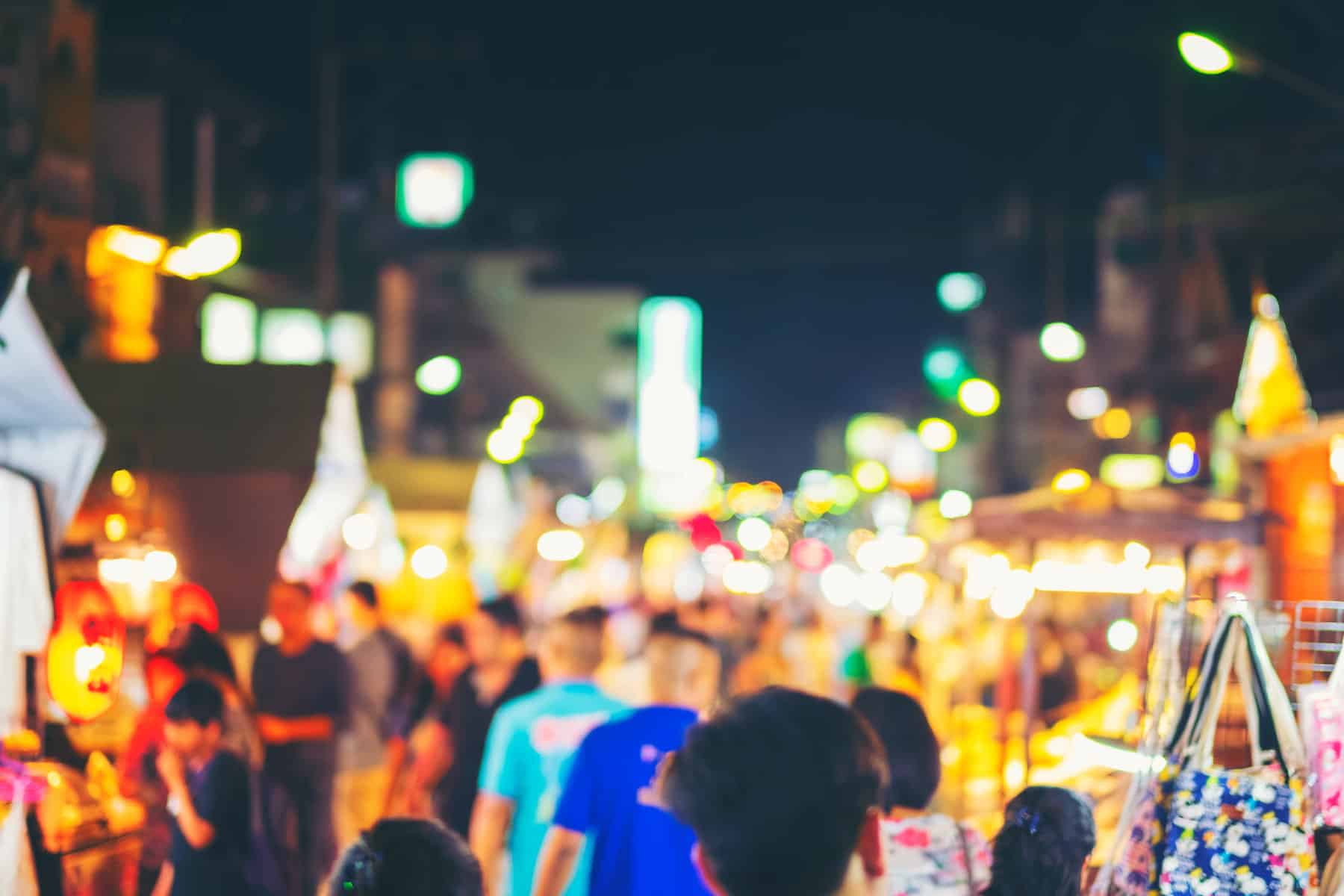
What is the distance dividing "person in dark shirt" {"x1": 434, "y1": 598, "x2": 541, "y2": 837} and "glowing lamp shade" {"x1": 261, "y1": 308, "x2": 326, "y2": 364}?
54.4ft

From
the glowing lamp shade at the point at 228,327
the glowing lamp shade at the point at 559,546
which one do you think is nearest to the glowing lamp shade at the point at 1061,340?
the glowing lamp shade at the point at 559,546

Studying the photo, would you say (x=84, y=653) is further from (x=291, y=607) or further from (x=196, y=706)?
(x=291, y=607)

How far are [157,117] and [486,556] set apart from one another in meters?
8.58

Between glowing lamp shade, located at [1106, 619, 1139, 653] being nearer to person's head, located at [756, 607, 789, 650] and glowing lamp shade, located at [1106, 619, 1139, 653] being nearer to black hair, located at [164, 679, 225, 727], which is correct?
person's head, located at [756, 607, 789, 650]

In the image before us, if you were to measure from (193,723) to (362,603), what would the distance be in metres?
5.14

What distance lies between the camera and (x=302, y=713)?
30.9ft

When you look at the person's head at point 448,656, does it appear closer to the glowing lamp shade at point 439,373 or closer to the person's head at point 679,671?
the person's head at point 679,671

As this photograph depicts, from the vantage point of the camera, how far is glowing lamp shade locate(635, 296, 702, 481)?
57.0 meters

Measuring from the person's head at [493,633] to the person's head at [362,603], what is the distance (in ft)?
8.34

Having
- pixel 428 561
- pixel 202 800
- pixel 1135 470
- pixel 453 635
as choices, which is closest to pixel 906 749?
pixel 202 800

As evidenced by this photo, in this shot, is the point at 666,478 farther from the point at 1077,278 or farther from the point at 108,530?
the point at 108,530

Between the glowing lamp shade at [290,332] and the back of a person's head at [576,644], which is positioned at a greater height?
the glowing lamp shade at [290,332]

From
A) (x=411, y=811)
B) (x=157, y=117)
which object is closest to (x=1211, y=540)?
(x=411, y=811)

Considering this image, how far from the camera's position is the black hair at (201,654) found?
8.11m
